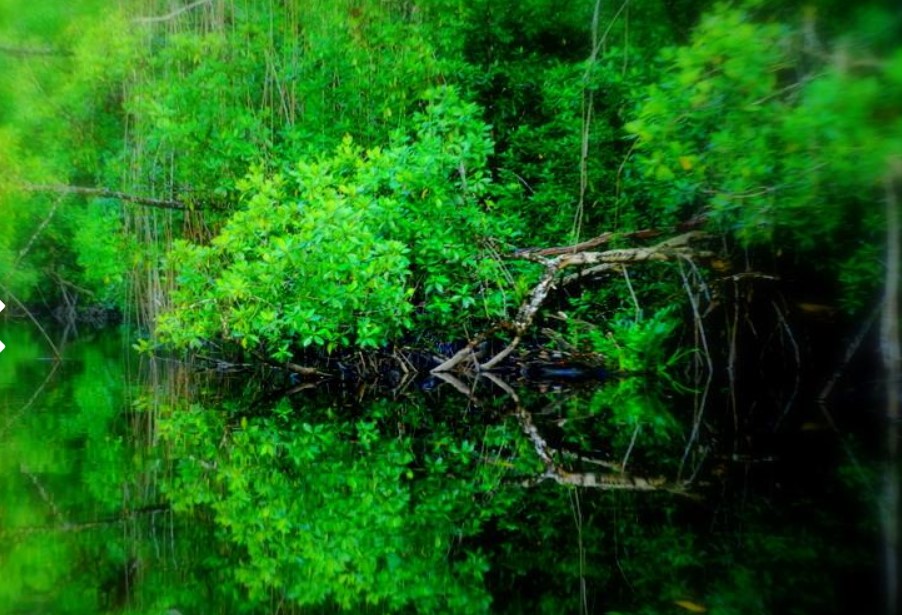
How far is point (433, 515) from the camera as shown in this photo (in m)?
3.16

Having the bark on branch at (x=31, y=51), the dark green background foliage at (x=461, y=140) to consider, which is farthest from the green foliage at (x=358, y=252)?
the bark on branch at (x=31, y=51)

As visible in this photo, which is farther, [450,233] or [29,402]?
[450,233]

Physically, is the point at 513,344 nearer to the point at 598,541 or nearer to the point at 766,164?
the point at 766,164

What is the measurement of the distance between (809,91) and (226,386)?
5.58m

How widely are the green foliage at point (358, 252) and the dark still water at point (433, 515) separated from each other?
5.49 feet

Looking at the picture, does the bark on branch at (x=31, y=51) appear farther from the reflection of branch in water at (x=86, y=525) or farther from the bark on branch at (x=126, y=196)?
the reflection of branch in water at (x=86, y=525)

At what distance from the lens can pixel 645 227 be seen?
858 cm

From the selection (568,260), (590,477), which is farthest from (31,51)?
(590,477)

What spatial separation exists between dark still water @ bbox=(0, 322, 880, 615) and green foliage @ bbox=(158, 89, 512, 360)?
1.67 meters

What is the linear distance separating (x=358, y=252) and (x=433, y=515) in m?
4.33

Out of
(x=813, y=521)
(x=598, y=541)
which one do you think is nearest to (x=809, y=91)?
(x=813, y=521)

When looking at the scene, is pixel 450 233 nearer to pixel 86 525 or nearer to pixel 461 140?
pixel 461 140

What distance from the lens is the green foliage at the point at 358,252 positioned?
7371 mm

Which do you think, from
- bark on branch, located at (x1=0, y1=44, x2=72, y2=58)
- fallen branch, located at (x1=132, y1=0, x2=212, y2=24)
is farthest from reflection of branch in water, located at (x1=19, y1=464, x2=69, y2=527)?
bark on branch, located at (x1=0, y1=44, x2=72, y2=58)
